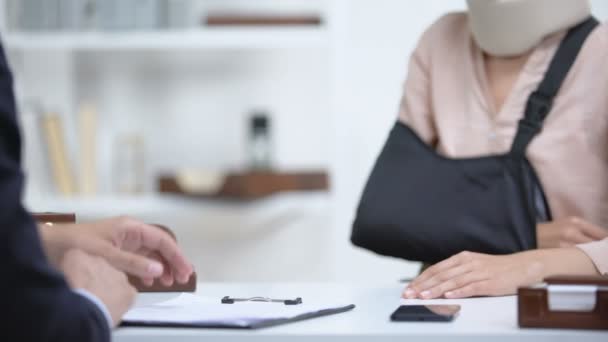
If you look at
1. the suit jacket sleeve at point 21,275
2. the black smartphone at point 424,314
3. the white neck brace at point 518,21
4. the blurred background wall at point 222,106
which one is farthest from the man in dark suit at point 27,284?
the blurred background wall at point 222,106

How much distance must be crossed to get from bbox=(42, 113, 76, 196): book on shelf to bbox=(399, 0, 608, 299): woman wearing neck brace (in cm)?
137

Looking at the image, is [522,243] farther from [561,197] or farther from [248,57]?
[248,57]

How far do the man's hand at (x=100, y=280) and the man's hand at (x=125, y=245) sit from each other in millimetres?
14

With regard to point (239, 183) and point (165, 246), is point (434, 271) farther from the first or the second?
point (239, 183)

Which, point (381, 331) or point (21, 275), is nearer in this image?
point (21, 275)

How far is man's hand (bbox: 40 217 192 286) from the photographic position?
98 cm

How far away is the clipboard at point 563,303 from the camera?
98 centimetres

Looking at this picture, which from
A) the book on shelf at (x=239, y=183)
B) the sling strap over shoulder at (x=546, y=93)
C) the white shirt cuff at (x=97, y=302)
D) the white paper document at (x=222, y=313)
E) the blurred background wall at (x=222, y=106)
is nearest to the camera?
the white shirt cuff at (x=97, y=302)

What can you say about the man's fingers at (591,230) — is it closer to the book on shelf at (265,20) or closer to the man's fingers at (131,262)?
the man's fingers at (131,262)

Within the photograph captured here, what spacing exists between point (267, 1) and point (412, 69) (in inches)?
51.6

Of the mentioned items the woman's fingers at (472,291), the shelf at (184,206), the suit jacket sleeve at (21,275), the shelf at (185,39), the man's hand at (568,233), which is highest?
the shelf at (185,39)

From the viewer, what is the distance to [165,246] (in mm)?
1083

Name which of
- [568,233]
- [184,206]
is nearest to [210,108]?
[184,206]

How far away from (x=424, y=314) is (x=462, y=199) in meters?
0.57
